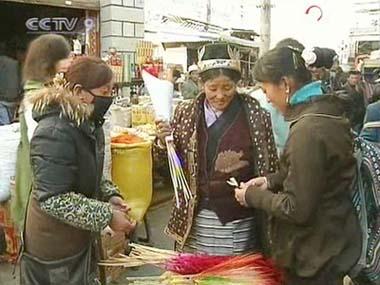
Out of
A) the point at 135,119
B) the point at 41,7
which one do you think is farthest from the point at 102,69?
the point at 41,7

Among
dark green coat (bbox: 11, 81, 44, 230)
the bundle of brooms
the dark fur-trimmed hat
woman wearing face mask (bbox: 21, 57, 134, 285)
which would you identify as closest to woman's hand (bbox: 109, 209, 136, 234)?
woman wearing face mask (bbox: 21, 57, 134, 285)

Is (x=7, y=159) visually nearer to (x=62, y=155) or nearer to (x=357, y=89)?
(x=62, y=155)

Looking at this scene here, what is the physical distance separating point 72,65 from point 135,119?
10.9ft

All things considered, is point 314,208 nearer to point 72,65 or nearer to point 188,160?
point 188,160

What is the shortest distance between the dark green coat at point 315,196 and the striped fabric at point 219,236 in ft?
0.84

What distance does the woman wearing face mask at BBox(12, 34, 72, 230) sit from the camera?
236 cm

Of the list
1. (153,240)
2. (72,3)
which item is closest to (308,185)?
(153,240)

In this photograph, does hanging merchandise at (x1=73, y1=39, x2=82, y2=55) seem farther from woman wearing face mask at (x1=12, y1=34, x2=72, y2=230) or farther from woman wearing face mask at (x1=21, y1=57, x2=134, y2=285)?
woman wearing face mask at (x1=21, y1=57, x2=134, y2=285)

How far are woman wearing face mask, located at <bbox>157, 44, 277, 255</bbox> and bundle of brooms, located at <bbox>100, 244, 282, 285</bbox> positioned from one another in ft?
0.39

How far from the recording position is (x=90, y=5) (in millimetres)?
6664

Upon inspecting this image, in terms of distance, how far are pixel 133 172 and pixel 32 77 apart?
4.99 ft

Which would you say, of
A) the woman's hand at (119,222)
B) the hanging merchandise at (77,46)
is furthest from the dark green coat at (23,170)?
the hanging merchandise at (77,46)

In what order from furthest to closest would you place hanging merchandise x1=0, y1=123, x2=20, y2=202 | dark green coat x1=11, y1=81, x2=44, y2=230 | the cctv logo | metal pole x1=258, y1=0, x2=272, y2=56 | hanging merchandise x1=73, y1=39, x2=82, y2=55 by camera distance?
1. metal pole x1=258, y1=0, x2=272, y2=56
2. the cctv logo
3. hanging merchandise x1=73, y1=39, x2=82, y2=55
4. hanging merchandise x1=0, y1=123, x2=20, y2=202
5. dark green coat x1=11, y1=81, x2=44, y2=230

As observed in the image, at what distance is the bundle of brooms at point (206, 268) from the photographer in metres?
1.94
